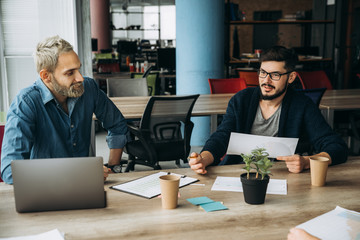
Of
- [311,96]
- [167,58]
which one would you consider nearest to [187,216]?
[311,96]

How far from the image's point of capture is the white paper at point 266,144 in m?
1.85

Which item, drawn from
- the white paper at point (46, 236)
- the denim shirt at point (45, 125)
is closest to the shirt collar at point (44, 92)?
the denim shirt at point (45, 125)

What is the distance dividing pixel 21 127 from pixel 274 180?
3.96 ft

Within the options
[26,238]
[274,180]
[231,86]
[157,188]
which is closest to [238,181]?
[274,180]

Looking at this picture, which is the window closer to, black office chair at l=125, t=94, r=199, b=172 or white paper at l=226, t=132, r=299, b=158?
black office chair at l=125, t=94, r=199, b=172

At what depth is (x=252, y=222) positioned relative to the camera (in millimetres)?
1258

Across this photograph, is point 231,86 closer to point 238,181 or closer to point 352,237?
point 238,181

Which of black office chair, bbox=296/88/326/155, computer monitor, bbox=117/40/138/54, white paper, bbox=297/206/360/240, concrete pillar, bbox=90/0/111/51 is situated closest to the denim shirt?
white paper, bbox=297/206/360/240

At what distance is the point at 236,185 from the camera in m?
1.60

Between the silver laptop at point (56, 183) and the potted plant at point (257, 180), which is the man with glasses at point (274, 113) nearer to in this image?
the potted plant at point (257, 180)

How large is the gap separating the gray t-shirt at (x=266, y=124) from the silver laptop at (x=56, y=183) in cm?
127

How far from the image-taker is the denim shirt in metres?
1.76

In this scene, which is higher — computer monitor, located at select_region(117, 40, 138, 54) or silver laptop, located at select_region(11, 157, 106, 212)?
computer monitor, located at select_region(117, 40, 138, 54)

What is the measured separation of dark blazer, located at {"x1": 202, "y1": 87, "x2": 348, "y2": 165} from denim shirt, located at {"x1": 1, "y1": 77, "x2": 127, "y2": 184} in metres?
0.71
